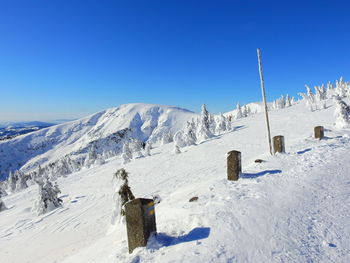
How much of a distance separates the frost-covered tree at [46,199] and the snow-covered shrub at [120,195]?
12.3 metres

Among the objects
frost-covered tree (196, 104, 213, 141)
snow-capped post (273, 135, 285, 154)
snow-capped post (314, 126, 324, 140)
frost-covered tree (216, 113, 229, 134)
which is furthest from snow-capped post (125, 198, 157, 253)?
frost-covered tree (216, 113, 229, 134)

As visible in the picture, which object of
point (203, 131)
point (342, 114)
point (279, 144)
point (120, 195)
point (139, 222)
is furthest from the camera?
point (203, 131)

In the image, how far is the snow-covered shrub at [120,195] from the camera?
10.8 metres

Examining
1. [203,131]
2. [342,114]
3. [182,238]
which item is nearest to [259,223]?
[182,238]

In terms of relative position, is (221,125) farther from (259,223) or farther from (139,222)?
(139,222)

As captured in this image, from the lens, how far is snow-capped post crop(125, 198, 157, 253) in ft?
15.5

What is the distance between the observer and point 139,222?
4.76 meters

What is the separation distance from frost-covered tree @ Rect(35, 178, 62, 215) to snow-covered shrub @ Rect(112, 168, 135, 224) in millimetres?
12298

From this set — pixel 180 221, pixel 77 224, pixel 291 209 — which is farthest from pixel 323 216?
pixel 77 224

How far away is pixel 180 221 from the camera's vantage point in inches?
225

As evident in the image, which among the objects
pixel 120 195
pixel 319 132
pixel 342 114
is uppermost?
pixel 342 114

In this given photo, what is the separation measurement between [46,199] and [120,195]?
13.1 meters

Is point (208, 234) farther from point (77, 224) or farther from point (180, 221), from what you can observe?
point (77, 224)

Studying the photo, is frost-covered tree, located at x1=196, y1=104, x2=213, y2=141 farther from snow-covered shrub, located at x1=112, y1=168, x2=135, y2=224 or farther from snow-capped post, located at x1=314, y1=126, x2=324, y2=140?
snow-covered shrub, located at x1=112, y1=168, x2=135, y2=224
